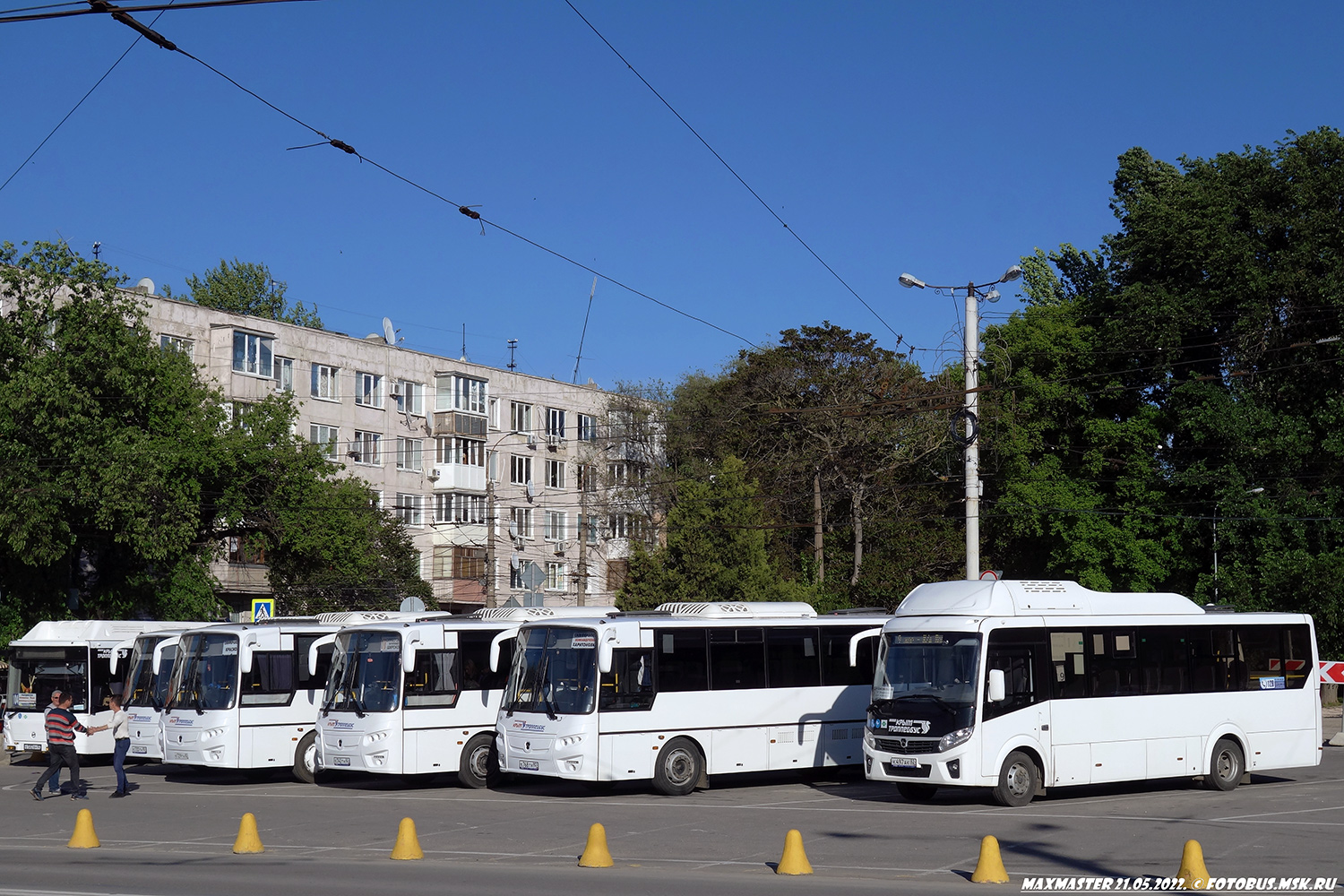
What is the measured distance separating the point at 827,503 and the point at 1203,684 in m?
34.2

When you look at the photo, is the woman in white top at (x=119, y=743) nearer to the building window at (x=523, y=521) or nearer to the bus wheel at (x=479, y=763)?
the bus wheel at (x=479, y=763)

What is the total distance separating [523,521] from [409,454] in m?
7.17

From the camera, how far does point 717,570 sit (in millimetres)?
50156

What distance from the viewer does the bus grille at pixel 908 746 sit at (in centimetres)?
1856

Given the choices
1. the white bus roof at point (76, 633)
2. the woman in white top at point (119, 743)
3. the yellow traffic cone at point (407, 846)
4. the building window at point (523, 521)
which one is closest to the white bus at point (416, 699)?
the woman in white top at point (119, 743)

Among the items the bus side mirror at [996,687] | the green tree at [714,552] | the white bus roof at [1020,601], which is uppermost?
the green tree at [714,552]

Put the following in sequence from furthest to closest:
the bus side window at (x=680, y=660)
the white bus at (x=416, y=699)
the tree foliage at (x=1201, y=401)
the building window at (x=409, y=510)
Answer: the building window at (x=409, y=510), the tree foliage at (x=1201, y=401), the white bus at (x=416, y=699), the bus side window at (x=680, y=660)

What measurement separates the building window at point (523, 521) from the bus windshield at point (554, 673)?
1780 inches

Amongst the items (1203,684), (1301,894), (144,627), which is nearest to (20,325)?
(144,627)

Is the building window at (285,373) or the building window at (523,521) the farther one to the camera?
the building window at (523,521)

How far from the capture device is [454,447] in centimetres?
6362

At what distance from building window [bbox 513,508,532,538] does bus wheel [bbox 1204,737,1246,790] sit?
157 feet

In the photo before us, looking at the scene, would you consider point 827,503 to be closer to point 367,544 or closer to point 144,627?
point 367,544

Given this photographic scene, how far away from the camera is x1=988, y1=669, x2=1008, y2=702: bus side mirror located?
18.6 meters
